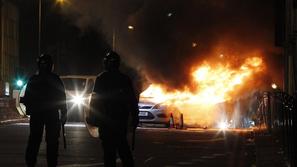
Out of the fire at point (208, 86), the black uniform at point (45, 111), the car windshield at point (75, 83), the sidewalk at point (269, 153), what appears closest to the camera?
the black uniform at point (45, 111)

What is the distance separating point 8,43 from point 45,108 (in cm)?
5475

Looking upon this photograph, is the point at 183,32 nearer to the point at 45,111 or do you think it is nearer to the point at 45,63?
the point at 45,63

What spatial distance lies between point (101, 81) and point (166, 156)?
5.68 m

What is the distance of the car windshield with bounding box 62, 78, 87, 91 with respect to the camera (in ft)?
100

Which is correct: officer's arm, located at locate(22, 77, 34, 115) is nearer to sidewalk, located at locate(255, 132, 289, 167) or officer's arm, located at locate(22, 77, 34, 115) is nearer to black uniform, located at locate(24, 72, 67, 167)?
black uniform, located at locate(24, 72, 67, 167)

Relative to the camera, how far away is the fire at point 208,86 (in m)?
31.8

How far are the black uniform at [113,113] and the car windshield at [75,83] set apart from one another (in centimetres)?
2089

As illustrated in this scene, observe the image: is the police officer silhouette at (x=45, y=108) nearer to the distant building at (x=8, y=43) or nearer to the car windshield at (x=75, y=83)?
the car windshield at (x=75, y=83)

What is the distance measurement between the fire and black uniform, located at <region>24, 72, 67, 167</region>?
2057cm

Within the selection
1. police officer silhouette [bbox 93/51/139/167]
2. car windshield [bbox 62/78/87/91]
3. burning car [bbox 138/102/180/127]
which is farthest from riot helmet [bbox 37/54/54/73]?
car windshield [bbox 62/78/87/91]

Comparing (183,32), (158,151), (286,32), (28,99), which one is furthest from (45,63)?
(183,32)

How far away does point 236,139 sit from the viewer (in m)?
20.8

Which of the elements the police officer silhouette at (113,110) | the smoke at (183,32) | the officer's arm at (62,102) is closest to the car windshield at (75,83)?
the smoke at (183,32)

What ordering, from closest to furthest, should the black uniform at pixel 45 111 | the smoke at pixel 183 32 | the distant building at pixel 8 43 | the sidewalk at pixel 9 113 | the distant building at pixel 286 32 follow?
the black uniform at pixel 45 111 → the distant building at pixel 286 32 → the sidewalk at pixel 9 113 → the smoke at pixel 183 32 → the distant building at pixel 8 43
